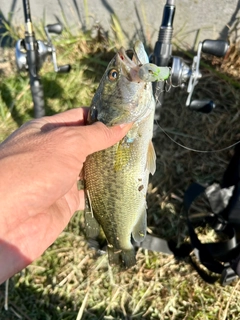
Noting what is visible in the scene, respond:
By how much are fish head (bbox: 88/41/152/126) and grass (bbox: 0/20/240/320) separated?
139 centimetres

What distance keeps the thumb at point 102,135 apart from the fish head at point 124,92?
0.13 ft

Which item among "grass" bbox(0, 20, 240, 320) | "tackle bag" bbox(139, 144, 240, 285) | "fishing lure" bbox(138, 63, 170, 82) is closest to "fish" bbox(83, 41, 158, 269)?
"fishing lure" bbox(138, 63, 170, 82)

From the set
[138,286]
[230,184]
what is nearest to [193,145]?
[230,184]

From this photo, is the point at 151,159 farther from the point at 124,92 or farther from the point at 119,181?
the point at 124,92

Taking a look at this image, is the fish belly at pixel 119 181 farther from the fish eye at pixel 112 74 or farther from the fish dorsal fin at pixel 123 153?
the fish eye at pixel 112 74

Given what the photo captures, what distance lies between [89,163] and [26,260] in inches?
26.6

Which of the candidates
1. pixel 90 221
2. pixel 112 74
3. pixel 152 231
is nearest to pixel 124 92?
pixel 112 74

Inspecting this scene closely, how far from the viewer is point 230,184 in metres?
2.57

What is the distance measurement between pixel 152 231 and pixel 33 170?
1506mm

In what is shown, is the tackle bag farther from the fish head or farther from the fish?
the fish head

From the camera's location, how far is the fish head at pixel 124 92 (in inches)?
64.9

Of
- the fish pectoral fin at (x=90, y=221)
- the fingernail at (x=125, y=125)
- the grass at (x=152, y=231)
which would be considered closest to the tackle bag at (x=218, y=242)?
the grass at (x=152, y=231)

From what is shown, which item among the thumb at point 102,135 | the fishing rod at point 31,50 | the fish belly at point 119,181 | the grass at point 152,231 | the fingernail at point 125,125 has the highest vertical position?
the fishing rod at point 31,50

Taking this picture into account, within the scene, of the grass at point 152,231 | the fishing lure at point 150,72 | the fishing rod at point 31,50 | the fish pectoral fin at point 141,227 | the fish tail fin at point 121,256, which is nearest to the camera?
the fishing lure at point 150,72
